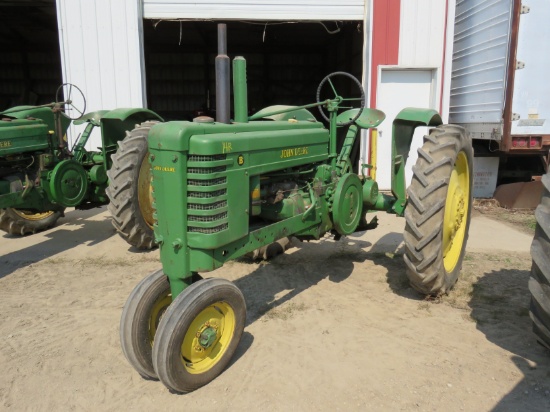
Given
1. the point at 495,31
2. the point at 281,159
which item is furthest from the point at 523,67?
the point at 281,159

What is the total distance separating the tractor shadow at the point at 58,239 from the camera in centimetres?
509

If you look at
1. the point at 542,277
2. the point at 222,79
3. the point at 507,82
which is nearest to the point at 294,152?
the point at 222,79

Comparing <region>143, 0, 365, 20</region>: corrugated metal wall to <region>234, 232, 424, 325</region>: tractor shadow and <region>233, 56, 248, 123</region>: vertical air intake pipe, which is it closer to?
<region>234, 232, 424, 325</region>: tractor shadow

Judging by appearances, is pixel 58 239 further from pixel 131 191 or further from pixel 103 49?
pixel 103 49

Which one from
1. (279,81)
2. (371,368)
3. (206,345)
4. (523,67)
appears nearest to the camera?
(206,345)

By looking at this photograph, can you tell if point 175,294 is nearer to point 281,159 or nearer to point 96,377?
point 96,377

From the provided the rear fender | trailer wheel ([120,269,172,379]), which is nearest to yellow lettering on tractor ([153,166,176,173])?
trailer wheel ([120,269,172,379])

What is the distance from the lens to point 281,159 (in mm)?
3258

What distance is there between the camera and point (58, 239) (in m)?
5.87

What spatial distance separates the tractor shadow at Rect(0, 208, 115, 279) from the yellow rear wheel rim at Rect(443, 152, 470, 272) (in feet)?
13.0

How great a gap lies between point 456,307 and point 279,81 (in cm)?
1537

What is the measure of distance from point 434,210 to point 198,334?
1.83 m

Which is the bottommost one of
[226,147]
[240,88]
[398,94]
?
[226,147]

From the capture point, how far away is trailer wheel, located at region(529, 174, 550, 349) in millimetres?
2699
